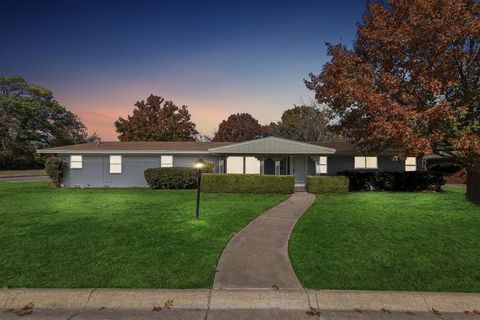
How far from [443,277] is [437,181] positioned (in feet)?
52.5

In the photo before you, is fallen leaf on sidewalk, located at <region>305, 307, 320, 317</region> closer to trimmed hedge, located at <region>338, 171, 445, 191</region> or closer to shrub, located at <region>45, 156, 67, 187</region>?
trimmed hedge, located at <region>338, 171, 445, 191</region>

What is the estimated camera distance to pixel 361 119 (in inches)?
574

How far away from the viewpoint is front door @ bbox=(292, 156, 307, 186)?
74.9 feet

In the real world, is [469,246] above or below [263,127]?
below

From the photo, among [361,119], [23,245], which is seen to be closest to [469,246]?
[361,119]

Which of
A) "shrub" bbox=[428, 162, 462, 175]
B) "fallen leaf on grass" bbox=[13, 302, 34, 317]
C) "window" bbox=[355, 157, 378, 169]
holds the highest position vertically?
"window" bbox=[355, 157, 378, 169]

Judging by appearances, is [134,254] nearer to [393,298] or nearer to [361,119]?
[393,298]

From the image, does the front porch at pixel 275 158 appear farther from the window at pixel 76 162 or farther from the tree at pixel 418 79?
the window at pixel 76 162

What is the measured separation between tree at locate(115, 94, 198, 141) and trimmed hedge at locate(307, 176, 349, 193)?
122ft

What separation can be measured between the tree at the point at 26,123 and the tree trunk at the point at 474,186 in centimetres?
4804

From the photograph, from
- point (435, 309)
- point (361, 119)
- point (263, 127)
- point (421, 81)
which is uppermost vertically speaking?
point (263, 127)

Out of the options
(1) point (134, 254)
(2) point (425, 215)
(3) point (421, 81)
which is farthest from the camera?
(3) point (421, 81)

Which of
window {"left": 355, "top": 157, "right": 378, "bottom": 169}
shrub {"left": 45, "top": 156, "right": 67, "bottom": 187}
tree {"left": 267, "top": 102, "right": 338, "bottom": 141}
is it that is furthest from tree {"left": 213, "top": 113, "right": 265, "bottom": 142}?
shrub {"left": 45, "top": 156, "right": 67, "bottom": 187}

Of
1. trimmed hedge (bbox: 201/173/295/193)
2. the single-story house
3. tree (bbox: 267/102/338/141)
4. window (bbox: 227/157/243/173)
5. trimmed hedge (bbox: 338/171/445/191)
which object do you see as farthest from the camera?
tree (bbox: 267/102/338/141)
